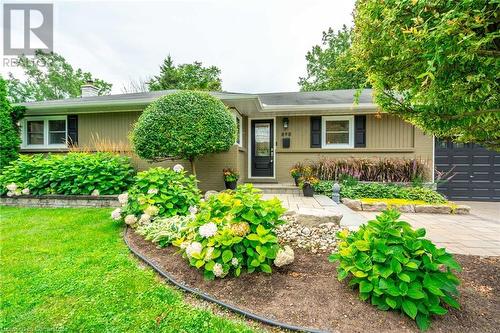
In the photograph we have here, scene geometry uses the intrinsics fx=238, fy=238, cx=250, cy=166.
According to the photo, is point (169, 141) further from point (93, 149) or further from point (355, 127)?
point (355, 127)

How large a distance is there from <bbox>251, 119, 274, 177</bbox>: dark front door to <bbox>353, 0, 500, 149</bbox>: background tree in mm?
5872

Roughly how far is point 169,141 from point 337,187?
4316 millimetres

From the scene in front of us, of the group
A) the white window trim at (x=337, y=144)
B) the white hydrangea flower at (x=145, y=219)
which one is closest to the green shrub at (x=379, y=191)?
the white window trim at (x=337, y=144)

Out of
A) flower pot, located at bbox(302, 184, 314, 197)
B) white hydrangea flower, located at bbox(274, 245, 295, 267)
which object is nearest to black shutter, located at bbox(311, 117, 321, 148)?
flower pot, located at bbox(302, 184, 314, 197)

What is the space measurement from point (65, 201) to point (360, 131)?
8.49 metres

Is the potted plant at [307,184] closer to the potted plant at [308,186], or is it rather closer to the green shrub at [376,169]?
the potted plant at [308,186]

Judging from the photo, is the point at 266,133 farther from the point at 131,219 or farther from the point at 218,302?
the point at 218,302

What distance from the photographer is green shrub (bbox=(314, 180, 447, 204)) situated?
6.22 meters

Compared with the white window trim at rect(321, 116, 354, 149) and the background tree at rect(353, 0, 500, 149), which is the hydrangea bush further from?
the white window trim at rect(321, 116, 354, 149)

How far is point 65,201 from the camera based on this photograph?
5.55m

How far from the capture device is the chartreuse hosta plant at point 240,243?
2158mm

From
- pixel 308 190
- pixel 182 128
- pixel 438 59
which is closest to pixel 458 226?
pixel 308 190

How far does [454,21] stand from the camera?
1.31 m

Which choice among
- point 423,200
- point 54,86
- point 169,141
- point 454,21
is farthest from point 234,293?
point 54,86
